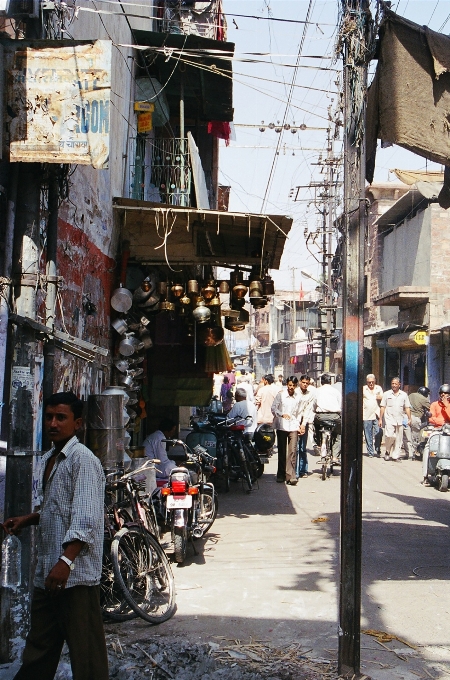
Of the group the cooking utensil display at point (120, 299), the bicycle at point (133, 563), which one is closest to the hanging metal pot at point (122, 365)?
the cooking utensil display at point (120, 299)

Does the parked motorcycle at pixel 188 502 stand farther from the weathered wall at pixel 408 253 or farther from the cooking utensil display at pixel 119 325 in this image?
the weathered wall at pixel 408 253

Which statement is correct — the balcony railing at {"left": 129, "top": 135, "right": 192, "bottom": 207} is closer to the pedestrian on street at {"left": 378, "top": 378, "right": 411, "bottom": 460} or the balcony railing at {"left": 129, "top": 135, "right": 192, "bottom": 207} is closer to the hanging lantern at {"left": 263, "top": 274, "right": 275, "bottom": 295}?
the hanging lantern at {"left": 263, "top": 274, "right": 275, "bottom": 295}

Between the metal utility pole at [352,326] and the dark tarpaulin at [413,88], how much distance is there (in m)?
0.44

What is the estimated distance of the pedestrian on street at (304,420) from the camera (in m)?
14.0

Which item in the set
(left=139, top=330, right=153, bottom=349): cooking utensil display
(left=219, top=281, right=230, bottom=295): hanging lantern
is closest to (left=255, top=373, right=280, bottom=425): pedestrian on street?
(left=219, top=281, right=230, bottom=295): hanging lantern

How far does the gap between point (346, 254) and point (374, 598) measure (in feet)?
10.6

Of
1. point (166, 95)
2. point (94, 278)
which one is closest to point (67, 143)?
point (94, 278)

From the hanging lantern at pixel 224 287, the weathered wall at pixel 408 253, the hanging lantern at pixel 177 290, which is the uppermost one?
the weathered wall at pixel 408 253

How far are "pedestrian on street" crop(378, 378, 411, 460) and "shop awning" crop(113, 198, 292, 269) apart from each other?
24.6 feet

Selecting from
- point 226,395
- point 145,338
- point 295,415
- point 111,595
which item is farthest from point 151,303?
point 226,395

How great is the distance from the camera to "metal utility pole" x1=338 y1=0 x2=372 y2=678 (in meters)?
4.72

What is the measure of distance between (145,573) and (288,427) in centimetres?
719

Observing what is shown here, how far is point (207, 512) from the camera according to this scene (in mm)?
8844

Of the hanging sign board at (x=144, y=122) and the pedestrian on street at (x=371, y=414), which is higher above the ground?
the hanging sign board at (x=144, y=122)
